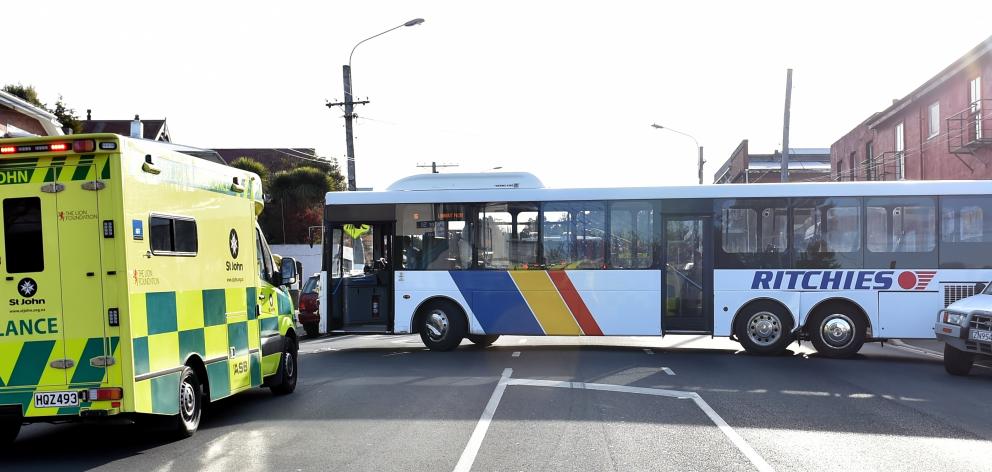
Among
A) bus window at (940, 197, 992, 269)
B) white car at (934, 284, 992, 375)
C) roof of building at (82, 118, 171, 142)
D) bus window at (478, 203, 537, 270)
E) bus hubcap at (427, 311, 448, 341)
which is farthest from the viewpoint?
roof of building at (82, 118, 171, 142)

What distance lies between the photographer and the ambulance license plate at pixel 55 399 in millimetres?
7977

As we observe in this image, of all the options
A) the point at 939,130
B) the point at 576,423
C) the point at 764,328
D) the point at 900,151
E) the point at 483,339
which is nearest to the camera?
the point at 576,423

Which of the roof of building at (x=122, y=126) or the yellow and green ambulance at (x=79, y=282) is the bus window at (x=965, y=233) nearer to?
the yellow and green ambulance at (x=79, y=282)

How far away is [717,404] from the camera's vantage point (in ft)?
35.7

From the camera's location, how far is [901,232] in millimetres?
16609

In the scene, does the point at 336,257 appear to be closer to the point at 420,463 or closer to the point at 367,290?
the point at 367,290

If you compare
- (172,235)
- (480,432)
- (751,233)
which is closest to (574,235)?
(751,233)

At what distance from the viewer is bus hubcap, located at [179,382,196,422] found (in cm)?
908

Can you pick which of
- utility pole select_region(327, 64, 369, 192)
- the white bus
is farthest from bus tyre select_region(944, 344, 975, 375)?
utility pole select_region(327, 64, 369, 192)

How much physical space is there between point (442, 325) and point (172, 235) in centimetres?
929

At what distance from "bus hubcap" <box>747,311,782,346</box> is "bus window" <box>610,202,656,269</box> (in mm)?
2066

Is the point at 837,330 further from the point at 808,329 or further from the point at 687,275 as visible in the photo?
the point at 687,275

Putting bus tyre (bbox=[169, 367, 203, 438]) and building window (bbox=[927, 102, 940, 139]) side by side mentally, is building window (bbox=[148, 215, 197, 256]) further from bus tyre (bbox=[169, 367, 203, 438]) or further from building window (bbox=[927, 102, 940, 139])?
building window (bbox=[927, 102, 940, 139])

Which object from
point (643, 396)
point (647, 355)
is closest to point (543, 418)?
point (643, 396)
